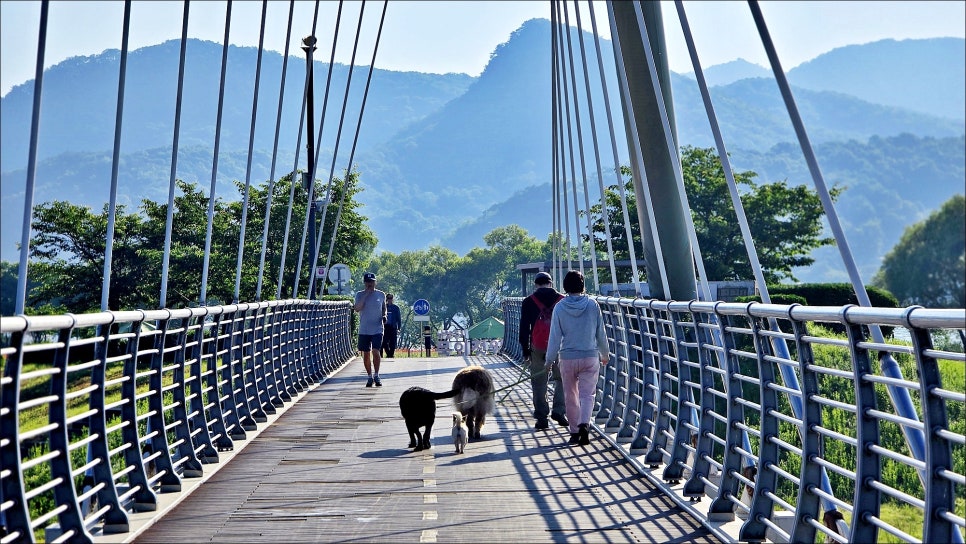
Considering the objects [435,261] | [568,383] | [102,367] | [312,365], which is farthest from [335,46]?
[435,261]

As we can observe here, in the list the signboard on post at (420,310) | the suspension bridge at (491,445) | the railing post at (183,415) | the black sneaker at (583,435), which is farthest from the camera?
the signboard on post at (420,310)

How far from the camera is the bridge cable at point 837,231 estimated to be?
18.8 ft

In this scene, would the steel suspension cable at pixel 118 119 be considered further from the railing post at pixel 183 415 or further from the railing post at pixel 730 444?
the railing post at pixel 730 444

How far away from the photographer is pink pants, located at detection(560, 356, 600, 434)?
11.3 metres

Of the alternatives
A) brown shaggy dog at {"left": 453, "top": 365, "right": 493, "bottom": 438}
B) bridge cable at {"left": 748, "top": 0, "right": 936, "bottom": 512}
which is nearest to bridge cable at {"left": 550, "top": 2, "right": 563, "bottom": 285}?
brown shaggy dog at {"left": 453, "top": 365, "right": 493, "bottom": 438}

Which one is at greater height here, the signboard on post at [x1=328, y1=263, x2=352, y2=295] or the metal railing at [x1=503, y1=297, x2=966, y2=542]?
the signboard on post at [x1=328, y1=263, x2=352, y2=295]

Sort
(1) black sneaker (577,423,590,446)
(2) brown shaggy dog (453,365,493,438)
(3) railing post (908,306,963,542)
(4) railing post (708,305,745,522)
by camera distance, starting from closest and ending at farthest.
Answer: (3) railing post (908,306,963,542)
(4) railing post (708,305,745,522)
(1) black sneaker (577,423,590,446)
(2) brown shaggy dog (453,365,493,438)

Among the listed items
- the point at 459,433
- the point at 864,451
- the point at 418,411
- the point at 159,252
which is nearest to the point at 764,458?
the point at 864,451

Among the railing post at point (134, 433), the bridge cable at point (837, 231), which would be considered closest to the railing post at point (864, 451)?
the bridge cable at point (837, 231)

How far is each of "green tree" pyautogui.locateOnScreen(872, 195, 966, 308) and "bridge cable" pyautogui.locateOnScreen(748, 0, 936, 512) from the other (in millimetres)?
93867

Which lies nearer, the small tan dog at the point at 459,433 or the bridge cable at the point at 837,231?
the bridge cable at the point at 837,231

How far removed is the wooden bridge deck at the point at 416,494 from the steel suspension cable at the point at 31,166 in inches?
60.2

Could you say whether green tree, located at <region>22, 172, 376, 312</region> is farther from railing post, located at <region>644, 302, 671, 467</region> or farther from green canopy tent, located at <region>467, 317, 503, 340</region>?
railing post, located at <region>644, 302, 671, 467</region>

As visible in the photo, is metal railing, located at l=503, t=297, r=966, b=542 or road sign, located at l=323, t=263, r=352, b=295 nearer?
metal railing, located at l=503, t=297, r=966, b=542
